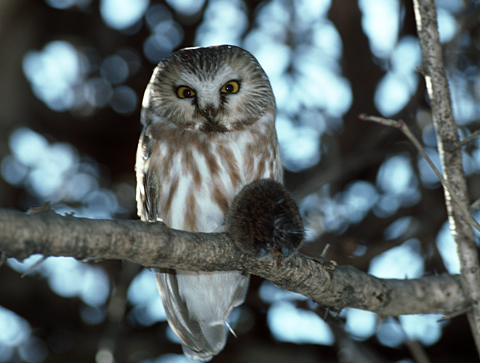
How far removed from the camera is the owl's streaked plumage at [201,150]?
8.96 feet

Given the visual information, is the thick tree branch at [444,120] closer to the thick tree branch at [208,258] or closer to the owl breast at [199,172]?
the thick tree branch at [208,258]

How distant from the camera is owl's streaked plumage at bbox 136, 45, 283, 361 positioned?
273cm

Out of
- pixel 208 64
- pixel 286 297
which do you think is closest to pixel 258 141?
pixel 208 64

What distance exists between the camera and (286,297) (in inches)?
166

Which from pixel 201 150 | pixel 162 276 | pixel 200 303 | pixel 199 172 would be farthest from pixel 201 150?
pixel 200 303

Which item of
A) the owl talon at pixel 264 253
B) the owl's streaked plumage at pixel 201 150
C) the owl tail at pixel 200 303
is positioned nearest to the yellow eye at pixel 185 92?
the owl's streaked plumage at pixel 201 150

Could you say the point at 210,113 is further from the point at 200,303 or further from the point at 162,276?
the point at 200,303

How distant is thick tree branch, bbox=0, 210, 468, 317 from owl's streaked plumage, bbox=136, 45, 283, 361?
644mm

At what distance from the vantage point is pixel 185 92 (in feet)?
9.42

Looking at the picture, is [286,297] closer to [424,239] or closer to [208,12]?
[424,239]

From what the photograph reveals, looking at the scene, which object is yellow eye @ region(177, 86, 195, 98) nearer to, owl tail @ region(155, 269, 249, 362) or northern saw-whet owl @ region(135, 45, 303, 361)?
northern saw-whet owl @ region(135, 45, 303, 361)

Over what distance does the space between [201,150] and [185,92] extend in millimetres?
350

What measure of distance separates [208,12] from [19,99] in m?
1.64

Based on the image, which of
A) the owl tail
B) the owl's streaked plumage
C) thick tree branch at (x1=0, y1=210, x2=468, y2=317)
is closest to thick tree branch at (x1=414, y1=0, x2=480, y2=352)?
thick tree branch at (x1=0, y1=210, x2=468, y2=317)
